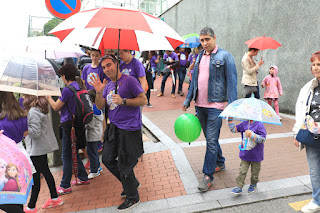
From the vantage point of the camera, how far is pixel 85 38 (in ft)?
9.89

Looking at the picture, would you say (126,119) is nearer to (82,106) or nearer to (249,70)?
(82,106)

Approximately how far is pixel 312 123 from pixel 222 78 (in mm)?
1256

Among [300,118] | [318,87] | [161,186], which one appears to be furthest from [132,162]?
[318,87]

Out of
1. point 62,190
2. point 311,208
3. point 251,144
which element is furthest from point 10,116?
point 311,208

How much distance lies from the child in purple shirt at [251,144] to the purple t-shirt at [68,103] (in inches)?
85.4

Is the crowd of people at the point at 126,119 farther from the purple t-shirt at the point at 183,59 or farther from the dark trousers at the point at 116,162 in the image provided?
the purple t-shirt at the point at 183,59

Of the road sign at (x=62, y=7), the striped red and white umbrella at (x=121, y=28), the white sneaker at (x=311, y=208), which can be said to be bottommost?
the white sneaker at (x=311, y=208)

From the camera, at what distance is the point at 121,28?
2336 mm

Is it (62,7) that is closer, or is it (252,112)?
(252,112)

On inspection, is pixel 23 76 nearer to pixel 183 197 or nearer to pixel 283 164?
pixel 183 197

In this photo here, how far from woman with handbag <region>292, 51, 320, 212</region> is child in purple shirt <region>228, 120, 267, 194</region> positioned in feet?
1.32

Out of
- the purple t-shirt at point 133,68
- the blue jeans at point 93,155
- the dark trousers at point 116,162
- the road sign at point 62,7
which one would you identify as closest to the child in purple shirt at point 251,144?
the dark trousers at point 116,162

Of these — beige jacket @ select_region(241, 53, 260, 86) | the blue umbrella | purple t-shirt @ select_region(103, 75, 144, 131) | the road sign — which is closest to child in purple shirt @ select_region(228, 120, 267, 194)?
the blue umbrella

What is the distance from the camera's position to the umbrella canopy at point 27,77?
6.98ft
